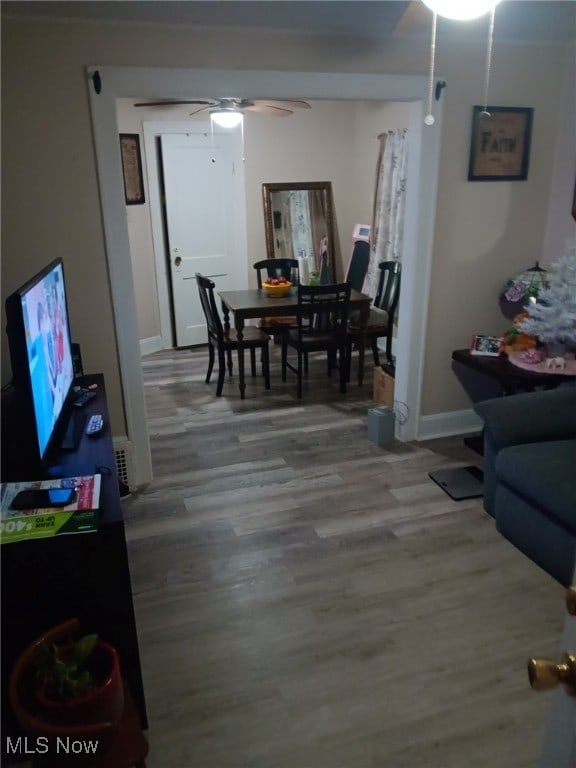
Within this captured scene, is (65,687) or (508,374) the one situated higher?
(508,374)

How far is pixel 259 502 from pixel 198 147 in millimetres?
3791

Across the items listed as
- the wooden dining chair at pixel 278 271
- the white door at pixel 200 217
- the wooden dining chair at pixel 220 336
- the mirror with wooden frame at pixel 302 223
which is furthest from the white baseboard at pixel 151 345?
the mirror with wooden frame at pixel 302 223

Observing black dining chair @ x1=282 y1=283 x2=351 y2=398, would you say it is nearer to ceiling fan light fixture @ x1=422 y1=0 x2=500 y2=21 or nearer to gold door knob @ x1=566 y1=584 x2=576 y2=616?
ceiling fan light fixture @ x1=422 y1=0 x2=500 y2=21

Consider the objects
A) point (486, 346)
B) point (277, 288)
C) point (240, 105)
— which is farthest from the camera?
point (277, 288)

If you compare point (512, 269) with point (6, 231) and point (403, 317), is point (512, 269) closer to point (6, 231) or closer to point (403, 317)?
point (403, 317)

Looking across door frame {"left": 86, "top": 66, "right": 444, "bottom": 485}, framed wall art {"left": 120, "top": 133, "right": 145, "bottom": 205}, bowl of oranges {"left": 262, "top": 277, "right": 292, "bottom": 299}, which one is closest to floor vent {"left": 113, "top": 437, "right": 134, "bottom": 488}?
door frame {"left": 86, "top": 66, "right": 444, "bottom": 485}

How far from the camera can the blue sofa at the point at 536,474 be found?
2.32m

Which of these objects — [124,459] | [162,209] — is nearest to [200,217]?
[162,209]

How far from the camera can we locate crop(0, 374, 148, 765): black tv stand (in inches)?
60.2

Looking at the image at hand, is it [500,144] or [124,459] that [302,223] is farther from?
[124,459]

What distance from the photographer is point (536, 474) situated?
2408mm

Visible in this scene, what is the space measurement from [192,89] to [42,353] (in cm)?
163

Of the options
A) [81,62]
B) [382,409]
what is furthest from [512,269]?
[81,62]

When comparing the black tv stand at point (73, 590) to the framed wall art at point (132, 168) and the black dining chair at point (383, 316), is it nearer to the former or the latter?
the black dining chair at point (383, 316)
